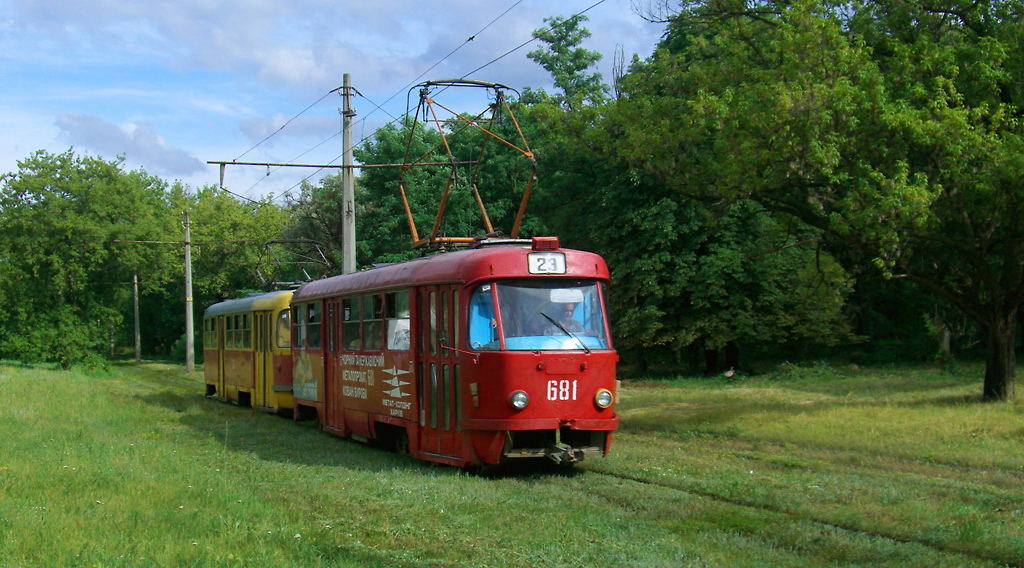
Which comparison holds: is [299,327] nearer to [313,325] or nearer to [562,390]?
[313,325]

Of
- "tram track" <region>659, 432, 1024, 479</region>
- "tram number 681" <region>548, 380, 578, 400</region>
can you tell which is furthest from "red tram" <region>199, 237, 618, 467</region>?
"tram track" <region>659, 432, 1024, 479</region>

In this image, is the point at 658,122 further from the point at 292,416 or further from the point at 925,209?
the point at 292,416

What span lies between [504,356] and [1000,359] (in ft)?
38.2

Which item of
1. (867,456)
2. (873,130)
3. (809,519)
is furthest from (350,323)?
(873,130)

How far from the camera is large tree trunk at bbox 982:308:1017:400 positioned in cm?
1833

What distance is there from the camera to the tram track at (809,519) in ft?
24.2

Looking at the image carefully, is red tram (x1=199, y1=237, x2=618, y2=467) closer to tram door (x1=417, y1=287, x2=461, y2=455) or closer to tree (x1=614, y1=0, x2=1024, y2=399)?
tram door (x1=417, y1=287, x2=461, y2=455)

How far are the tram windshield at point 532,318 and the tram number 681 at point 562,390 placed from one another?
41 cm

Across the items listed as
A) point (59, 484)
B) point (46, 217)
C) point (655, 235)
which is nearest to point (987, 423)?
point (59, 484)

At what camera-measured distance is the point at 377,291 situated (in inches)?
571

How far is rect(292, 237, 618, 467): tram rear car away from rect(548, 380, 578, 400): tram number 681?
0.04 feet

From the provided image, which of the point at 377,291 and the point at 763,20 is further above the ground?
the point at 763,20

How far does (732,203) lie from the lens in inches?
722

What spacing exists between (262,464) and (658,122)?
10.2 metres
